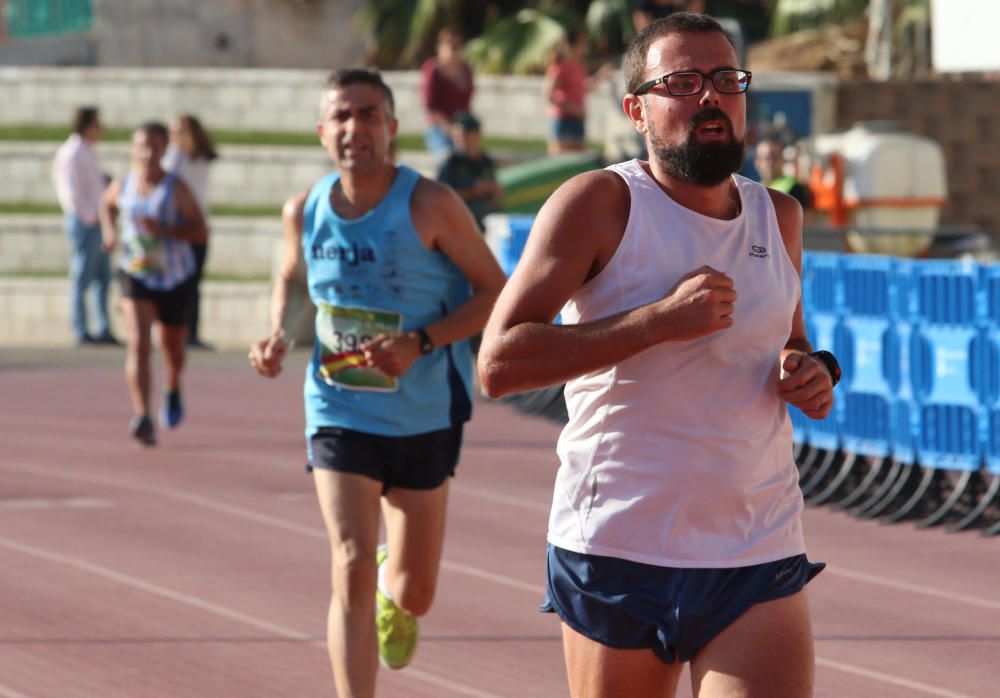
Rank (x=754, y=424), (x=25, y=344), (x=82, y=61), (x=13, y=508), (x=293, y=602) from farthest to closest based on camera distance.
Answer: (x=82, y=61)
(x=25, y=344)
(x=13, y=508)
(x=293, y=602)
(x=754, y=424)

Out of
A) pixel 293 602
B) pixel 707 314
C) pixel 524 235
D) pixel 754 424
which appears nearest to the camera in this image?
pixel 707 314

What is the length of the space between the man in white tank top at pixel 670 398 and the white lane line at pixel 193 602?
295 centimetres

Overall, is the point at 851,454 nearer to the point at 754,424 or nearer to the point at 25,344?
the point at 754,424

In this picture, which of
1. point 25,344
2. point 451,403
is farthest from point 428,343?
point 25,344

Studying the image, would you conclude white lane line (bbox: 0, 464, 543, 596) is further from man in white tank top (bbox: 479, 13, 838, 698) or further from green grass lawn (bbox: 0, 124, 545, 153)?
green grass lawn (bbox: 0, 124, 545, 153)

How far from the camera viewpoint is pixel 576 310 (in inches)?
159

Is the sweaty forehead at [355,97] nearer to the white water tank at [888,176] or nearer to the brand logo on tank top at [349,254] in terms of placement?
the brand logo on tank top at [349,254]

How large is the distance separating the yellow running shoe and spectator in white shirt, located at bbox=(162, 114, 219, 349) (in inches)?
510

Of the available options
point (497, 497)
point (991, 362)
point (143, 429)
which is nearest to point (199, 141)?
point (143, 429)

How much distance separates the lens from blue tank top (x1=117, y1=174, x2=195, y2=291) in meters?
13.2

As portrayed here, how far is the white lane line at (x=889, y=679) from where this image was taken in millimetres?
6926

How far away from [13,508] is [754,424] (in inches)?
304

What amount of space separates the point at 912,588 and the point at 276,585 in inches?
106

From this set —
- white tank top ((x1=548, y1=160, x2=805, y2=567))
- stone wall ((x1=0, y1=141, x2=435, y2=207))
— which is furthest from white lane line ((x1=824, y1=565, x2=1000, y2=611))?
stone wall ((x1=0, y1=141, x2=435, y2=207))
